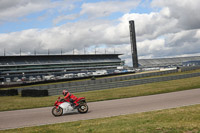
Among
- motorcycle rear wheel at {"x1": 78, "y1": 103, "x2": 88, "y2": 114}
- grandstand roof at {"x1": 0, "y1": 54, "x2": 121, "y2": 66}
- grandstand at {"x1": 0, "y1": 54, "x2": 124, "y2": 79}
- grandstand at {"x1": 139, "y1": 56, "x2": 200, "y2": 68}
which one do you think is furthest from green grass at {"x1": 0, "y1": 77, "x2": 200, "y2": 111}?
grandstand at {"x1": 139, "y1": 56, "x2": 200, "y2": 68}

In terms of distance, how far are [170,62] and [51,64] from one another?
61567 mm

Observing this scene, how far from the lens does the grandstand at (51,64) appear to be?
94.6 m

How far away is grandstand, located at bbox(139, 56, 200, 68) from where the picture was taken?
120 meters

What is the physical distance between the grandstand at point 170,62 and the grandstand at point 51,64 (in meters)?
14.9

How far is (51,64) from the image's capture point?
104875 mm

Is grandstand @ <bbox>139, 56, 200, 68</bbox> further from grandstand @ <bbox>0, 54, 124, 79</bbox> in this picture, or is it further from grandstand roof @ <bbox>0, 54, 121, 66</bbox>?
grandstand roof @ <bbox>0, 54, 121, 66</bbox>

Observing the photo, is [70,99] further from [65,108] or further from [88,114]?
[88,114]

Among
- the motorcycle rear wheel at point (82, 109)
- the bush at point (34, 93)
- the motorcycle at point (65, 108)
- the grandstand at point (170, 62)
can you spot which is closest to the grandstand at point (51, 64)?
the grandstand at point (170, 62)

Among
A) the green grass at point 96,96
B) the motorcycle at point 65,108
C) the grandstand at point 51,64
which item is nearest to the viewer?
the motorcycle at point 65,108

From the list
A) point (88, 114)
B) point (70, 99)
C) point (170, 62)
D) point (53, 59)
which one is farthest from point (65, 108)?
point (170, 62)

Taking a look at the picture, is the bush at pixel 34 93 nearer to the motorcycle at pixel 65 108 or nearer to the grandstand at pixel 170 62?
the motorcycle at pixel 65 108

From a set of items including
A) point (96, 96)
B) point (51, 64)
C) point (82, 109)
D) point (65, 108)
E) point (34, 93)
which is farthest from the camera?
point (51, 64)

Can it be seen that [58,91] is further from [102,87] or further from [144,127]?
[144,127]

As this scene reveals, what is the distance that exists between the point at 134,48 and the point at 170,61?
29408 millimetres
